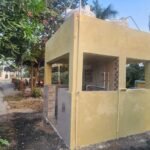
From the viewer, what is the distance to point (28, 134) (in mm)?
9031

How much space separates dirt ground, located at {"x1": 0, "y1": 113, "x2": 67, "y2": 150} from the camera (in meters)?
7.73

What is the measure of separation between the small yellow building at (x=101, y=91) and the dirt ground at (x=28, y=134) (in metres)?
0.40

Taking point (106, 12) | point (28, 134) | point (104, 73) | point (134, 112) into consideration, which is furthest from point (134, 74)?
point (28, 134)

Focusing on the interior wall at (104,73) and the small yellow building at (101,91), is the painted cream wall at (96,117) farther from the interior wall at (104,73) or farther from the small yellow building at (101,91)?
the interior wall at (104,73)

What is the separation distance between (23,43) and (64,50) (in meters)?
3.64

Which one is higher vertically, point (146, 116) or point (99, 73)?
point (99, 73)

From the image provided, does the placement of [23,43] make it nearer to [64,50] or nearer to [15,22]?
[15,22]

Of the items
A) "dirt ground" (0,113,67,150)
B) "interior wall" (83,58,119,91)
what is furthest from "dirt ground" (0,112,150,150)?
"interior wall" (83,58,119,91)

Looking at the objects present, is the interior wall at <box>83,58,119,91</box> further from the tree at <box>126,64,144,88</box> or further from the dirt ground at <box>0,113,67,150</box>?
the tree at <box>126,64,144,88</box>

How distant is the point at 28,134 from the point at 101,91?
3318 mm

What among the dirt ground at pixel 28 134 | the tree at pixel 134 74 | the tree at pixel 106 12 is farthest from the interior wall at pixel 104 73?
the tree at pixel 106 12

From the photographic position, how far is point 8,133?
914 cm

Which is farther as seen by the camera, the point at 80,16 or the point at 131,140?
the point at 131,140

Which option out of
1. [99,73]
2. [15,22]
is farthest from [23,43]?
[99,73]
